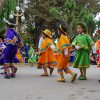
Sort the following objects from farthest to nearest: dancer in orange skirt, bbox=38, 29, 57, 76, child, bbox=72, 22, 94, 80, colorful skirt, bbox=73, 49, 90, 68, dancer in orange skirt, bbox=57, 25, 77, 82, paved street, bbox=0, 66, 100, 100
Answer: dancer in orange skirt, bbox=38, 29, 57, 76, colorful skirt, bbox=73, 49, 90, 68, child, bbox=72, 22, 94, 80, dancer in orange skirt, bbox=57, 25, 77, 82, paved street, bbox=0, 66, 100, 100

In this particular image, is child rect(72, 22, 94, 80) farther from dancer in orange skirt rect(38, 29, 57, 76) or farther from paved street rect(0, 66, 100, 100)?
dancer in orange skirt rect(38, 29, 57, 76)

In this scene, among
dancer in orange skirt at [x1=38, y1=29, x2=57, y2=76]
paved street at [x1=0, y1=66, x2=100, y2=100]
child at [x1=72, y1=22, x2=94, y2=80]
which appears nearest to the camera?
paved street at [x1=0, y1=66, x2=100, y2=100]

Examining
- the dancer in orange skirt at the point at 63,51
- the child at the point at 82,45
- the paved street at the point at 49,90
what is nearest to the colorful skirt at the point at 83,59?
the child at the point at 82,45

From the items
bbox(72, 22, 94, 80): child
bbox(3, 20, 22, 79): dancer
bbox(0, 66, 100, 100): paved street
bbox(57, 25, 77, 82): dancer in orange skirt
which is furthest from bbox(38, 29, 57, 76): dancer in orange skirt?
bbox(0, 66, 100, 100): paved street

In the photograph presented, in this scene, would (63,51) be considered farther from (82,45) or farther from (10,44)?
(10,44)

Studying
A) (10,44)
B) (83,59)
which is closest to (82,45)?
(83,59)

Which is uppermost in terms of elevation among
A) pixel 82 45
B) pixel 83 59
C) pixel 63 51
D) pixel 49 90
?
pixel 82 45

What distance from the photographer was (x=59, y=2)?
48.7 metres

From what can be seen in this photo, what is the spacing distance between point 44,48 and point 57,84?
2.74 meters

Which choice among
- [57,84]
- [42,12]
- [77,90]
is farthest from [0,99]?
[42,12]

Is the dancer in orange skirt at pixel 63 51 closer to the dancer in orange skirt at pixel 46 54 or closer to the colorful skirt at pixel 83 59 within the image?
the colorful skirt at pixel 83 59

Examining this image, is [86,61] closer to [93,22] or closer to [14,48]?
[14,48]

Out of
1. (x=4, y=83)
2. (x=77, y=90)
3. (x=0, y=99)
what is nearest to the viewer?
(x=0, y=99)

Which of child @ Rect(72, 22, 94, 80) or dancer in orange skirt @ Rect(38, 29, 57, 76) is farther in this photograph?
dancer in orange skirt @ Rect(38, 29, 57, 76)
